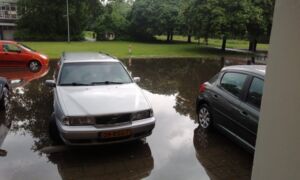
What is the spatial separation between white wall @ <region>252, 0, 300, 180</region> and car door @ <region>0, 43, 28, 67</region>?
1427 cm

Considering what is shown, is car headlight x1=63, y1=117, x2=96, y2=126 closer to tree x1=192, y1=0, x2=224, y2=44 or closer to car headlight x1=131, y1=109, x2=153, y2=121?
car headlight x1=131, y1=109, x2=153, y2=121

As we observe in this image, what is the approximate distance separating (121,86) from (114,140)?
141cm

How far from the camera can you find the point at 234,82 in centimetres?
500

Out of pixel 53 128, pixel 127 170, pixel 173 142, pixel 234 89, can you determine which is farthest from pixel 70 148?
pixel 234 89

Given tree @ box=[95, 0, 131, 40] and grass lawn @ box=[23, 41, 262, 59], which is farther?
tree @ box=[95, 0, 131, 40]

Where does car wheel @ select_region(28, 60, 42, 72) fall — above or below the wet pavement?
above

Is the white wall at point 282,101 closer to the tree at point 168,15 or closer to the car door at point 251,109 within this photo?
the car door at point 251,109

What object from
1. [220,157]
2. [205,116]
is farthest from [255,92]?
[205,116]

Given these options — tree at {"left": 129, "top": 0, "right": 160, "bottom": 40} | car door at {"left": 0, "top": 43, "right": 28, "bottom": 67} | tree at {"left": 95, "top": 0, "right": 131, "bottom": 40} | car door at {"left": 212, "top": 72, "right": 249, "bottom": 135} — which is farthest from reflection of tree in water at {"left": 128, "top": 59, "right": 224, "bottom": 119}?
tree at {"left": 95, "top": 0, "right": 131, "bottom": 40}

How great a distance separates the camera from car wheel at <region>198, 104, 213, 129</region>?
18.6ft

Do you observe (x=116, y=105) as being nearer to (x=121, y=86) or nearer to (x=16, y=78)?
(x=121, y=86)

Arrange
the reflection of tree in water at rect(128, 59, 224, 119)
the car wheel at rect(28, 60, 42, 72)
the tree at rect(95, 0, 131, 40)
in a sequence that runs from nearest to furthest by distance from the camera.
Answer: the reflection of tree in water at rect(128, 59, 224, 119), the car wheel at rect(28, 60, 42, 72), the tree at rect(95, 0, 131, 40)

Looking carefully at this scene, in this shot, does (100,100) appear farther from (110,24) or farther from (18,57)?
(110,24)

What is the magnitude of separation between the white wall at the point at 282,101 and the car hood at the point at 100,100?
125 inches
